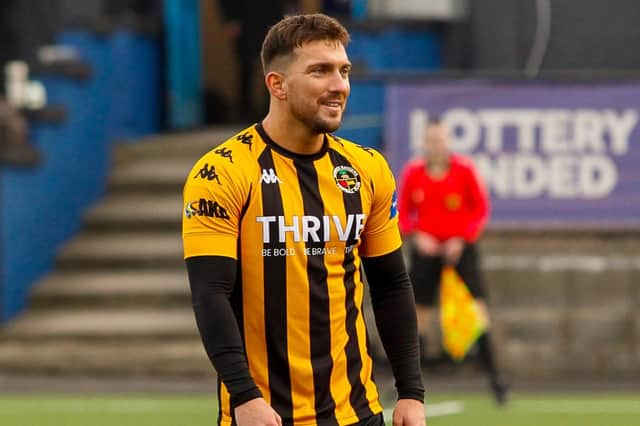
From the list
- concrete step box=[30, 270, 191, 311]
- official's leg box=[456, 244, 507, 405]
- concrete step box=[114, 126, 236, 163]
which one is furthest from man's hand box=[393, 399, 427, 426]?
concrete step box=[114, 126, 236, 163]

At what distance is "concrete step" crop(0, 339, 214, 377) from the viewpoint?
15.4 meters

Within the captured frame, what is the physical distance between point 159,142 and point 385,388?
5759 millimetres

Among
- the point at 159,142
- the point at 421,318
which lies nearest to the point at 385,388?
the point at 421,318

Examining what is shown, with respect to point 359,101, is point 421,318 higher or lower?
lower

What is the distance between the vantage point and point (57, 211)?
1747cm

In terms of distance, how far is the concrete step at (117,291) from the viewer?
16516 millimetres

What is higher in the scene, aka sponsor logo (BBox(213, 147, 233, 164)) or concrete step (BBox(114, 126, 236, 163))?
aka sponsor logo (BBox(213, 147, 233, 164))

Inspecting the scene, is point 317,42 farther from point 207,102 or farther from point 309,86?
point 207,102

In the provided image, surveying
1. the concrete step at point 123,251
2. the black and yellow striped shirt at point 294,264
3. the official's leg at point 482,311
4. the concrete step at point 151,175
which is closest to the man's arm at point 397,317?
the black and yellow striped shirt at point 294,264

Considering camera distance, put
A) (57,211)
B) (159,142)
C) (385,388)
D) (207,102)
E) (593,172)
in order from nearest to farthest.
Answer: (385,388)
(593,172)
(57,211)
(159,142)
(207,102)

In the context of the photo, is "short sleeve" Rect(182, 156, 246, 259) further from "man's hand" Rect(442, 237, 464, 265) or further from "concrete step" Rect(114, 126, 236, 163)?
"concrete step" Rect(114, 126, 236, 163)

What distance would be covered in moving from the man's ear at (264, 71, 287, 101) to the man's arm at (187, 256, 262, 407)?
553 mm

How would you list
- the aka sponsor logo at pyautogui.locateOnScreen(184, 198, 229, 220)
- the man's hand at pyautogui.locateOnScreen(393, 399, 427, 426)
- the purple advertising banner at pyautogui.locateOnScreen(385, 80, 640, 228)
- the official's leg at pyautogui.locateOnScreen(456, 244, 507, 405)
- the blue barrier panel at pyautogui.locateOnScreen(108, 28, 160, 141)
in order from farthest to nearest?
the blue barrier panel at pyautogui.locateOnScreen(108, 28, 160, 141) → the purple advertising banner at pyautogui.locateOnScreen(385, 80, 640, 228) → the official's leg at pyautogui.locateOnScreen(456, 244, 507, 405) → the man's hand at pyautogui.locateOnScreen(393, 399, 427, 426) → the aka sponsor logo at pyautogui.locateOnScreen(184, 198, 229, 220)

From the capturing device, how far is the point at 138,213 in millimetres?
17828
